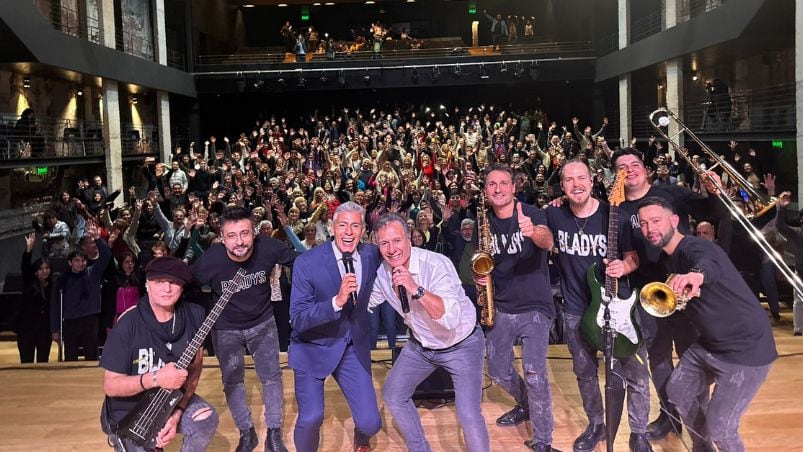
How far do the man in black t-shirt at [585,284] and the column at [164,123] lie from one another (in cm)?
1847

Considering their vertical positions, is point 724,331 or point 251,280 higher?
point 251,280

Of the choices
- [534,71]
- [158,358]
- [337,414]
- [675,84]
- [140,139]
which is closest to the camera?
[158,358]

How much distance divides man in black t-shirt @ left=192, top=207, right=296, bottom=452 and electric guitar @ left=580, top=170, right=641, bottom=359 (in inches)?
71.2

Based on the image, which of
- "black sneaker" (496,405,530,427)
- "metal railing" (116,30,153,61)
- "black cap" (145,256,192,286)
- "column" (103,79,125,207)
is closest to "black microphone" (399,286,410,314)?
"black cap" (145,256,192,286)

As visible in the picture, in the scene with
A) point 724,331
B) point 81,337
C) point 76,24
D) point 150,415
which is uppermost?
point 76,24

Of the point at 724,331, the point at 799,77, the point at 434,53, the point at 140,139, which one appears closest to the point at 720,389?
the point at 724,331

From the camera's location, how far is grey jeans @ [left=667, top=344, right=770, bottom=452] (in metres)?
3.21

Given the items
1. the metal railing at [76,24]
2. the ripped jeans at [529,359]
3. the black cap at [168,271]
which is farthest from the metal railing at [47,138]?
the ripped jeans at [529,359]

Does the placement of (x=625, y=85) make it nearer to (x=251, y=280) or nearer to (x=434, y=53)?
(x=434, y=53)

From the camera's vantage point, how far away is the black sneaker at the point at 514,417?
4480 millimetres

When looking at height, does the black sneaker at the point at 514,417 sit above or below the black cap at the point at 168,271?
below

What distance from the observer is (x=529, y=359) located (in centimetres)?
392

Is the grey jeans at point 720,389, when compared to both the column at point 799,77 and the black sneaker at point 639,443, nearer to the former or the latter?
the black sneaker at point 639,443

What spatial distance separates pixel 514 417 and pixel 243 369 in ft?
5.68
